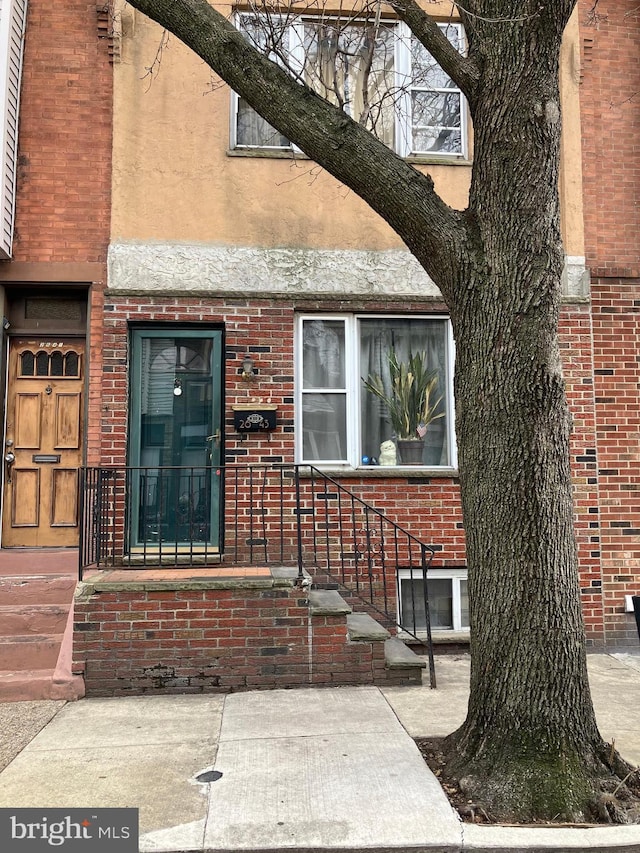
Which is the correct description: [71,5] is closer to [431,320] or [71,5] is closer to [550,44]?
[431,320]

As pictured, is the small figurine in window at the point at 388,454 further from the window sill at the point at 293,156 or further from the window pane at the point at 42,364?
the window pane at the point at 42,364

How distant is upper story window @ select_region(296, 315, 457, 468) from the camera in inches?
274

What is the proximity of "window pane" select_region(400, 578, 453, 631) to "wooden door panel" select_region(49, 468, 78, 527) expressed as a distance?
327cm

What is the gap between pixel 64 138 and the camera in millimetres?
6867

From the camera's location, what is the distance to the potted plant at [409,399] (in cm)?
703

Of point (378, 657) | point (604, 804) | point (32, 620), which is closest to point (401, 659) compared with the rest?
point (378, 657)

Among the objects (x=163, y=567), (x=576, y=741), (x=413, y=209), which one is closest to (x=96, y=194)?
(x=163, y=567)

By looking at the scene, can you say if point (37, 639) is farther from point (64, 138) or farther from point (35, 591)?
point (64, 138)

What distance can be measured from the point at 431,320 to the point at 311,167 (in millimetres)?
1948

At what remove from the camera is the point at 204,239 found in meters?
6.89

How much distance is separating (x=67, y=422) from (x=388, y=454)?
10.4ft

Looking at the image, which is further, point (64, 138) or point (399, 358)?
point (399, 358)

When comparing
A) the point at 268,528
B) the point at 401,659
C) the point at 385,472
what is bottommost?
the point at 401,659

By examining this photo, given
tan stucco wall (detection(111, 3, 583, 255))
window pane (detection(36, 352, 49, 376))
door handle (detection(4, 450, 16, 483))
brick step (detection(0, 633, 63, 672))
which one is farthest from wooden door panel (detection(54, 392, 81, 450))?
brick step (detection(0, 633, 63, 672))
